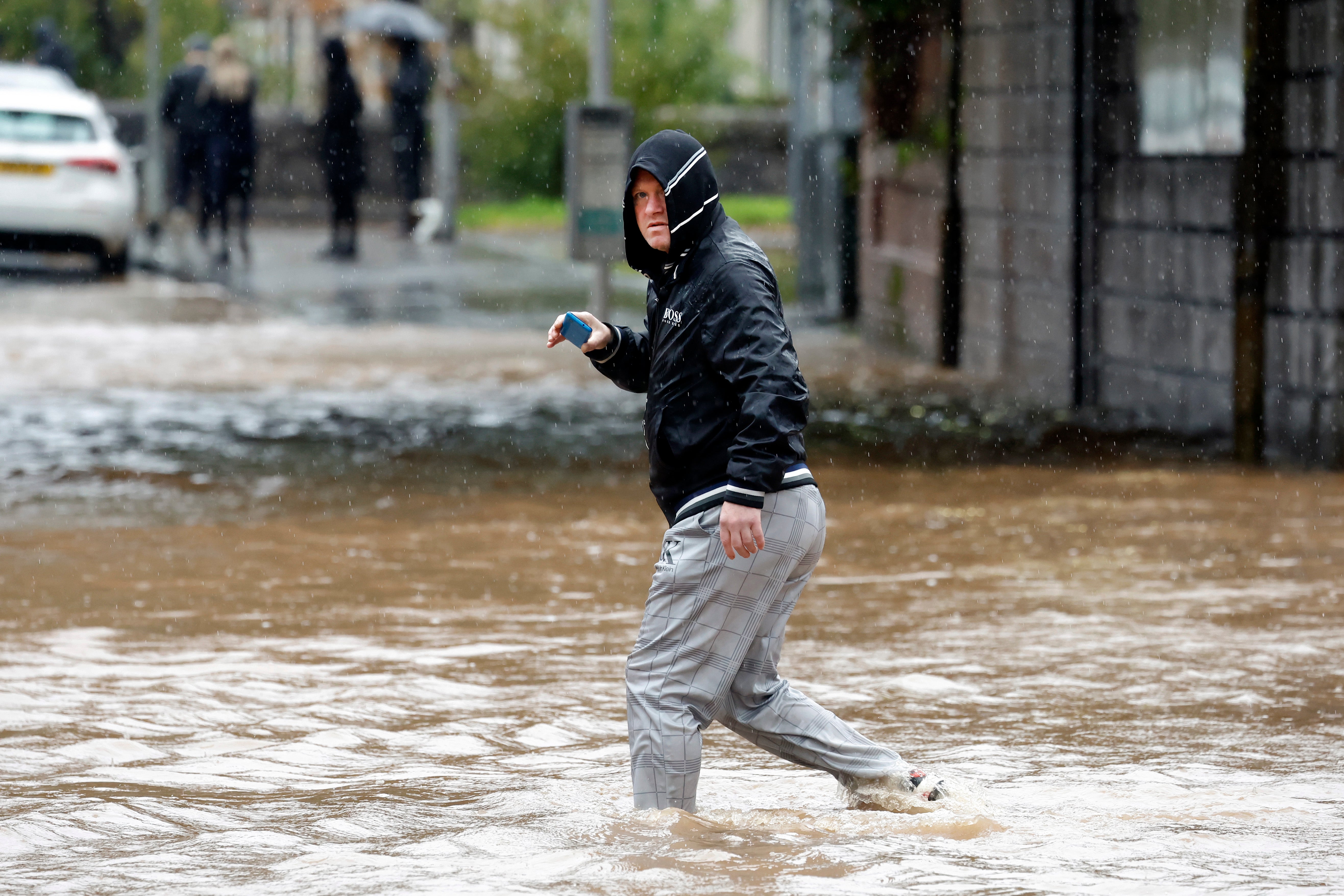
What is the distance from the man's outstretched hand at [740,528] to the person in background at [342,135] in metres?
19.3

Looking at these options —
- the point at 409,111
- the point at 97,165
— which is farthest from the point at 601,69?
the point at 409,111

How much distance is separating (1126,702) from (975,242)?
9.09 metres

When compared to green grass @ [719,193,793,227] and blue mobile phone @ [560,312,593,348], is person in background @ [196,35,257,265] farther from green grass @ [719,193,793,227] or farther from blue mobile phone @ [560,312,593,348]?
blue mobile phone @ [560,312,593,348]

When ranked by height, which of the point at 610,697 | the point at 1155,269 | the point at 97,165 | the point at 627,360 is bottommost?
the point at 610,697

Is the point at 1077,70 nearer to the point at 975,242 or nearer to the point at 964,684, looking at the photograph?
the point at 975,242

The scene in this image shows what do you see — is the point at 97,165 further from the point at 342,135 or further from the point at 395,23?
the point at 395,23

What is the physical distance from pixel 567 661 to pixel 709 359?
227 cm

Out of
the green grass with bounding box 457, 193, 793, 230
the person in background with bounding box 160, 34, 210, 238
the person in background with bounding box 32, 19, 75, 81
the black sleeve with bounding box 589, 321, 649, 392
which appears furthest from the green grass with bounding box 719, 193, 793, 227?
the black sleeve with bounding box 589, 321, 649, 392

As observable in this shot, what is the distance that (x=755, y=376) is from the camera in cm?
442

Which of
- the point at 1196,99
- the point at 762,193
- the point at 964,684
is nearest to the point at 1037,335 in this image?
the point at 1196,99

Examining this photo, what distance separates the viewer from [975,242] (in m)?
14.8

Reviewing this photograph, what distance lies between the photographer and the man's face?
15.2 feet

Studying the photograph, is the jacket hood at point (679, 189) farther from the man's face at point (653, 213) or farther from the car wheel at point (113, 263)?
the car wheel at point (113, 263)

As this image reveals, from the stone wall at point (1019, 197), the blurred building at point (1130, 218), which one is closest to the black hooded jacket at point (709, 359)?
the blurred building at point (1130, 218)
